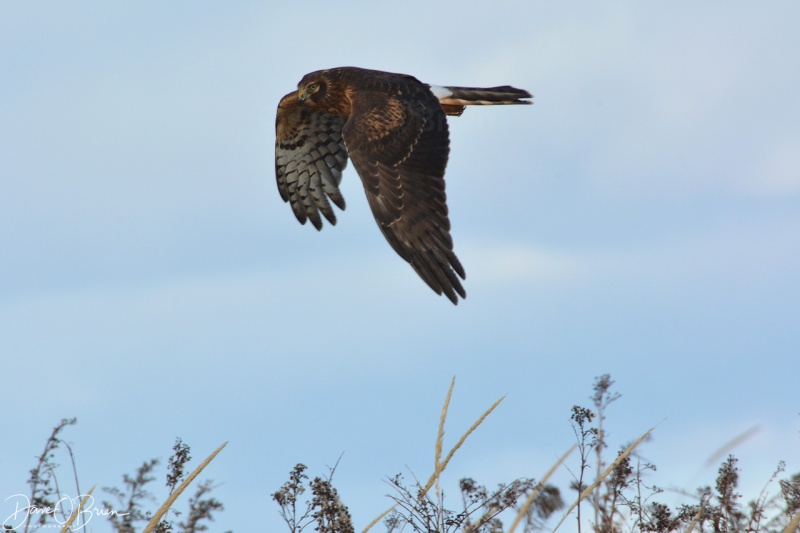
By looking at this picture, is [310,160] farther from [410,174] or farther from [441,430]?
[441,430]

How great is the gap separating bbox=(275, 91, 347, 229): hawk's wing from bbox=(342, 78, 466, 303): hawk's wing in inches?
79.0

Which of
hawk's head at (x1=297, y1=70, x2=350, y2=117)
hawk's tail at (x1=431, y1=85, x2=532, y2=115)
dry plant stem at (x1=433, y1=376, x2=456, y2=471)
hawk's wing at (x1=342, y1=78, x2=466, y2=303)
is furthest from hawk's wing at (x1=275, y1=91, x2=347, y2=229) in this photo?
dry plant stem at (x1=433, y1=376, x2=456, y2=471)

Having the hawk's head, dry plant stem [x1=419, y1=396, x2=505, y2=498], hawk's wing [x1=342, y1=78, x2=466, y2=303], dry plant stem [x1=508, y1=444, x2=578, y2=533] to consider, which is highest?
the hawk's head

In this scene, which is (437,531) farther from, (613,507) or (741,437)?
(741,437)

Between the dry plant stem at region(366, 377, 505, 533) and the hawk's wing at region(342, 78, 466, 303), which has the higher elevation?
the hawk's wing at region(342, 78, 466, 303)

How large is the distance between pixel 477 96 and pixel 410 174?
2.01 meters

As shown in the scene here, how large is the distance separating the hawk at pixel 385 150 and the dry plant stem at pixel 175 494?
4.12m

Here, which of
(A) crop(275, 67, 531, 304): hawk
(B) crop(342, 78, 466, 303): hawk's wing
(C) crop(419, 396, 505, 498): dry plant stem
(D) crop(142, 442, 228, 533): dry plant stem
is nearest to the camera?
(D) crop(142, 442, 228, 533): dry plant stem

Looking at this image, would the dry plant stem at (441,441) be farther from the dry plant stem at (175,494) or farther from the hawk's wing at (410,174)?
the hawk's wing at (410,174)

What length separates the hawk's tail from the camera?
8602 millimetres

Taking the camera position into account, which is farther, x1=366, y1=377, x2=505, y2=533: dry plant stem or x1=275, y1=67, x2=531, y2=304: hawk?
x1=275, y1=67, x2=531, y2=304: hawk

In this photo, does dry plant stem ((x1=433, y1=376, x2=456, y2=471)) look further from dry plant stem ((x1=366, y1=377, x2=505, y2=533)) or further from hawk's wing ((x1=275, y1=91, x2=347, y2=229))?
hawk's wing ((x1=275, y1=91, x2=347, y2=229))

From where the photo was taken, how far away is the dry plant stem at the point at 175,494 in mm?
2113

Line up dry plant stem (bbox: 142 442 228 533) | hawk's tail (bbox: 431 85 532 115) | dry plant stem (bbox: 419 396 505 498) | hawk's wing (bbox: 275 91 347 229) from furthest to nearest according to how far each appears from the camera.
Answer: hawk's wing (bbox: 275 91 347 229) → hawk's tail (bbox: 431 85 532 115) → dry plant stem (bbox: 419 396 505 498) → dry plant stem (bbox: 142 442 228 533)
